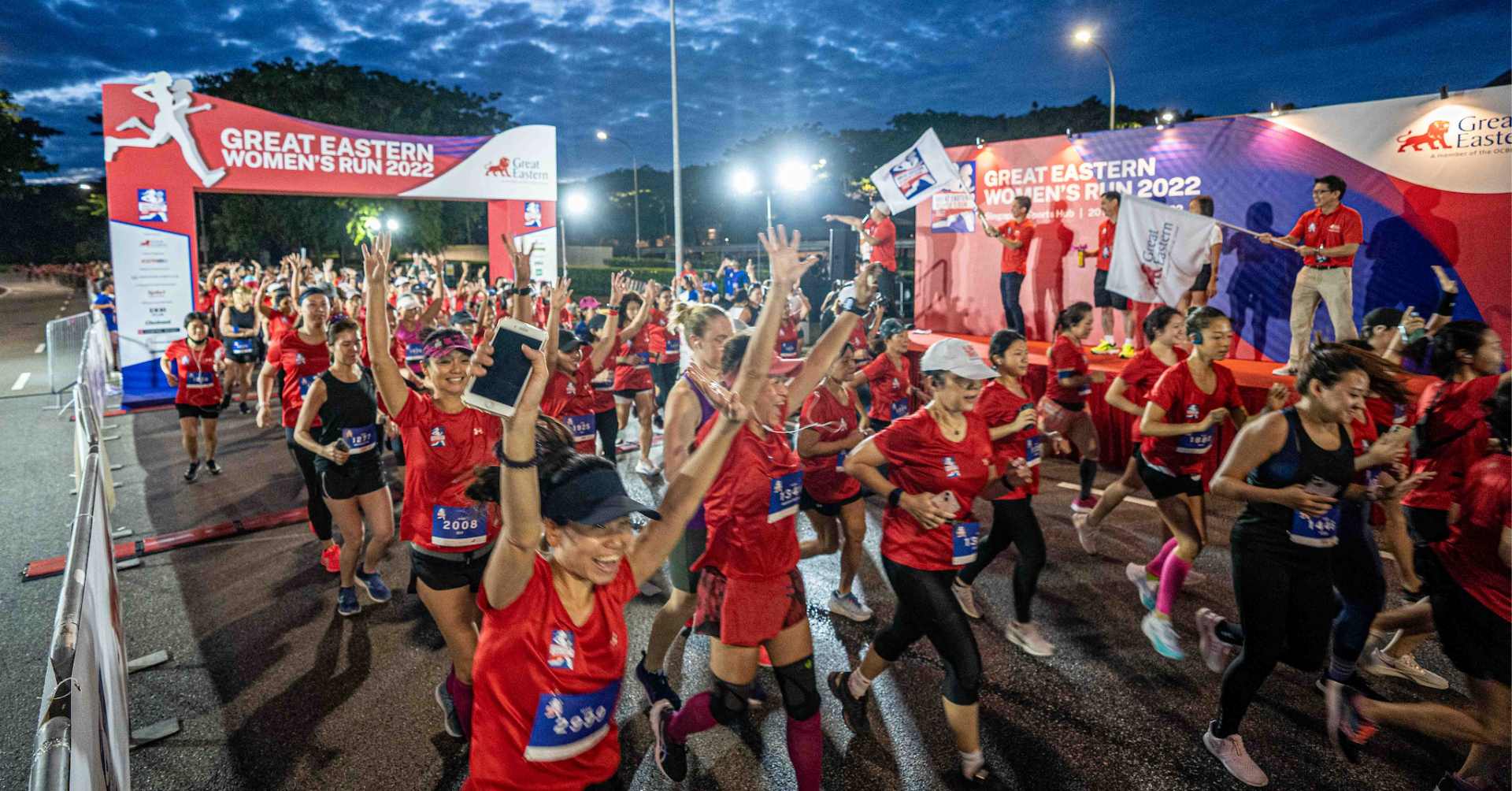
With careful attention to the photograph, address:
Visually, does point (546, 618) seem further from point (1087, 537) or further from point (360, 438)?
point (1087, 537)

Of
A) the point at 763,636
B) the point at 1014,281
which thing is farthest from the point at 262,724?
the point at 1014,281

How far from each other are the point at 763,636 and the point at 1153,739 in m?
2.14

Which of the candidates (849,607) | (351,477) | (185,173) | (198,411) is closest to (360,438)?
(351,477)

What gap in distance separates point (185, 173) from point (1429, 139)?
2017 cm

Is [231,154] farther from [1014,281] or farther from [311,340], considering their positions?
[1014,281]

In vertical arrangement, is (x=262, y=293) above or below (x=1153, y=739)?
above

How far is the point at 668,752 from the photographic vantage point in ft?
11.4

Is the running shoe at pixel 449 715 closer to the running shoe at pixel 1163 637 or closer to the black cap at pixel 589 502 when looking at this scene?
the black cap at pixel 589 502

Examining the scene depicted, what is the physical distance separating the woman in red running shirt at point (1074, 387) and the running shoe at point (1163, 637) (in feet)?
5.88

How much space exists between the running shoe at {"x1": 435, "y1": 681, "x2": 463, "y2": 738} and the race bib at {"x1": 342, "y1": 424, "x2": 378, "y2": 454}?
71.7 inches

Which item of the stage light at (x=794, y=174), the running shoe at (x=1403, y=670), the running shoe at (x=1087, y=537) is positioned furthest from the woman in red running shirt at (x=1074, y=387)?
the stage light at (x=794, y=174)

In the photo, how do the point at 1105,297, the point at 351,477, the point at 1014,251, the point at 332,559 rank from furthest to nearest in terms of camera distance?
1. the point at 1014,251
2. the point at 1105,297
3. the point at 332,559
4. the point at 351,477

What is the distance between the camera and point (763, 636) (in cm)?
321

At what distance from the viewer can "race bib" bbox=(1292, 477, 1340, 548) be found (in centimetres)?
328
